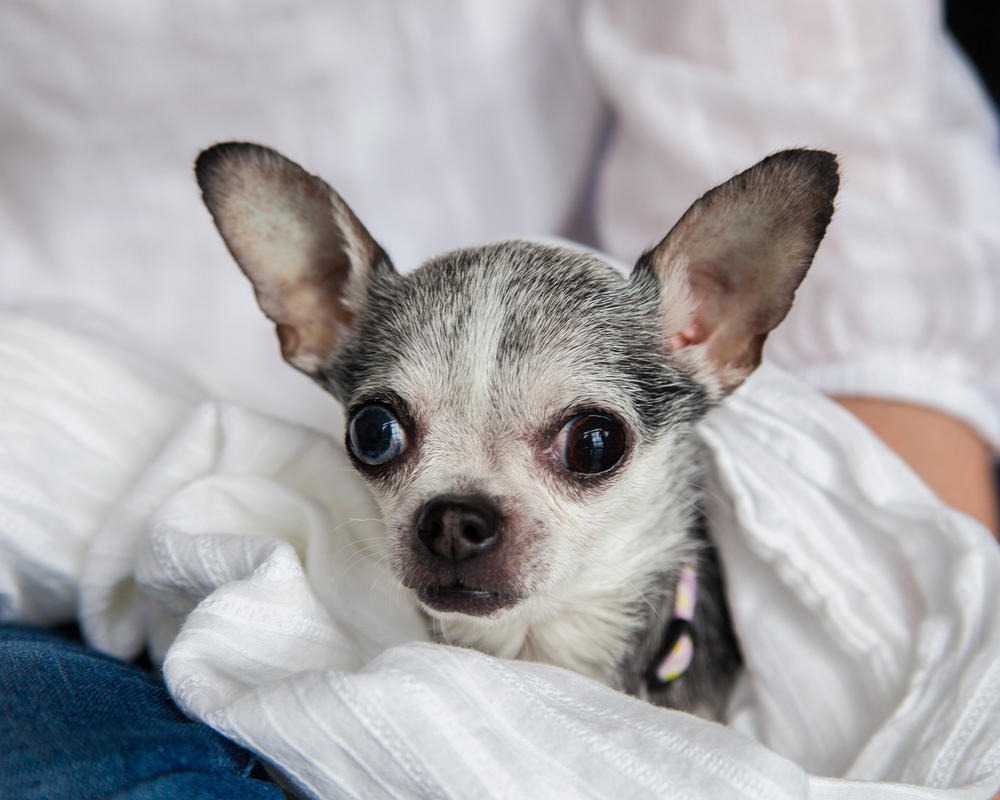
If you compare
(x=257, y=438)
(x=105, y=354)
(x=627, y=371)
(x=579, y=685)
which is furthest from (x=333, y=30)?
(x=579, y=685)

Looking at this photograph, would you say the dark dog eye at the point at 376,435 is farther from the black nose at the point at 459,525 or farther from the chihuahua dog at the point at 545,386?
the black nose at the point at 459,525

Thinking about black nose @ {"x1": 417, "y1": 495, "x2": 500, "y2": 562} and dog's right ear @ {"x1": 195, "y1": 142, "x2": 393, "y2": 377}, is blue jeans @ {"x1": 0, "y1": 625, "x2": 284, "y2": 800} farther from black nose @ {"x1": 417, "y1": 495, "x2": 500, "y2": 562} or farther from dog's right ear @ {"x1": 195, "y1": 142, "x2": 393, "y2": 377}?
dog's right ear @ {"x1": 195, "y1": 142, "x2": 393, "y2": 377}

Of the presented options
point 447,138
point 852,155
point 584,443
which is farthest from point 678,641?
point 447,138

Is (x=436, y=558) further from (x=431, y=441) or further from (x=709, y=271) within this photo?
(x=709, y=271)

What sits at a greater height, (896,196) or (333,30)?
(333,30)

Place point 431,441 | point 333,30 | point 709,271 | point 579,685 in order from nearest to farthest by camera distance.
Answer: point 579,685
point 431,441
point 709,271
point 333,30

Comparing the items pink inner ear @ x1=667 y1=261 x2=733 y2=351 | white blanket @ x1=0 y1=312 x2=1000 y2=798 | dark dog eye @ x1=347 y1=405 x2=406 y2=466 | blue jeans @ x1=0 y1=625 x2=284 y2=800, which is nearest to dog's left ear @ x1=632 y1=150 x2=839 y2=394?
pink inner ear @ x1=667 y1=261 x2=733 y2=351

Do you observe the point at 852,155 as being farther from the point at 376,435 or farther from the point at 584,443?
Answer: the point at 376,435
